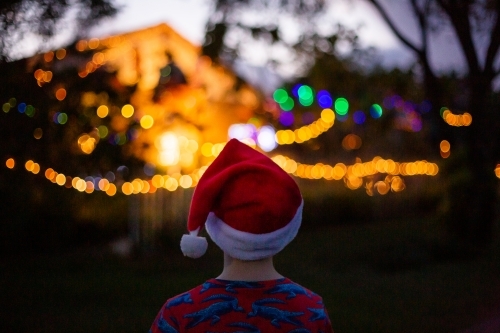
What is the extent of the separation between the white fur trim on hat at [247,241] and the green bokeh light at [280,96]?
16239 mm

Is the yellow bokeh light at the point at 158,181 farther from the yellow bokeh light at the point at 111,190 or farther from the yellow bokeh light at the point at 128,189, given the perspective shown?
the yellow bokeh light at the point at 111,190

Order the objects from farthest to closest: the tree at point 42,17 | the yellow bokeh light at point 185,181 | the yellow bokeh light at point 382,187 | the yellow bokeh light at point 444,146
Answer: the yellow bokeh light at point 382,187 → the yellow bokeh light at point 444,146 → the yellow bokeh light at point 185,181 → the tree at point 42,17

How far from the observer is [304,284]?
30.6 ft

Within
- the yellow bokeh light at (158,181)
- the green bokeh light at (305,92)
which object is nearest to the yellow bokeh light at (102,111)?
the yellow bokeh light at (158,181)

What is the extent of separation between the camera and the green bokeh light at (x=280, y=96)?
60.4 feet

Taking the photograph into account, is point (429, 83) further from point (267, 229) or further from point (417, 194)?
point (267, 229)

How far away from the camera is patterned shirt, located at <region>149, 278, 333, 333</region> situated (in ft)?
6.95

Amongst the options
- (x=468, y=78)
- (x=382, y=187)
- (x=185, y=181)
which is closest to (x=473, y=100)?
(x=468, y=78)

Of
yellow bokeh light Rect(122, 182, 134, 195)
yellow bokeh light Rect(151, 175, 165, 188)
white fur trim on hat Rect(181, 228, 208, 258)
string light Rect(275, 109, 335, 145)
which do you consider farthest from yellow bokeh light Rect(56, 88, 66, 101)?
string light Rect(275, 109, 335, 145)

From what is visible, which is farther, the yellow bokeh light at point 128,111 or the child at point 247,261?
the yellow bokeh light at point 128,111

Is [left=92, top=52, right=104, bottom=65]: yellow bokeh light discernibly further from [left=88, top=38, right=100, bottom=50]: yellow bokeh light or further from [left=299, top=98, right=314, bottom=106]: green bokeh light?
[left=299, top=98, right=314, bottom=106]: green bokeh light

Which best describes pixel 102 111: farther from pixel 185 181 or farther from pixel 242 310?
pixel 242 310

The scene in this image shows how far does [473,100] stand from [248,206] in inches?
424

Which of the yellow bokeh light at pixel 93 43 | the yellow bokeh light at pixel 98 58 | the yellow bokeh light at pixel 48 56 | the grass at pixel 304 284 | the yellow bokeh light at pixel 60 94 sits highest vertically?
the yellow bokeh light at pixel 93 43
